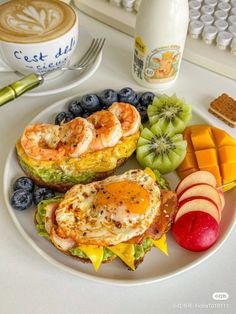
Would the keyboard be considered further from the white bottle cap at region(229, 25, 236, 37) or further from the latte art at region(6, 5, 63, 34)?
the latte art at region(6, 5, 63, 34)

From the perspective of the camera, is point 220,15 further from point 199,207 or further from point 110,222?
point 110,222

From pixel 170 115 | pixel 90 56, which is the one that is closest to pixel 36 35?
pixel 90 56

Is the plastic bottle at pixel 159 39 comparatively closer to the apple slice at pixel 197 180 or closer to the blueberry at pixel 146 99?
the blueberry at pixel 146 99

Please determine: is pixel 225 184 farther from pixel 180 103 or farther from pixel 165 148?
pixel 180 103

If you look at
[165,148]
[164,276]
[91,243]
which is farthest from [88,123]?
[164,276]

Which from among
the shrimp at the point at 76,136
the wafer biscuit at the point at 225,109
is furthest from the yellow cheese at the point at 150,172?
the wafer biscuit at the point at 225,109

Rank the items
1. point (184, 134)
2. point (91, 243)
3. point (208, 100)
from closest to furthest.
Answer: point (91, 243) → point (184, 134) → point (208, 100)

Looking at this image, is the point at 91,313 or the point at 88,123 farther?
the point at 88,123
